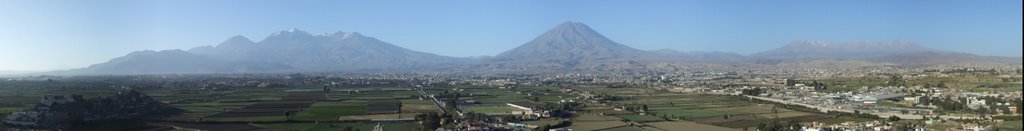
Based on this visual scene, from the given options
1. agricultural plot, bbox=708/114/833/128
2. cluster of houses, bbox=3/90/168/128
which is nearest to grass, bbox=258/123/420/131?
cluster of houses, bbox=3/90/168/128

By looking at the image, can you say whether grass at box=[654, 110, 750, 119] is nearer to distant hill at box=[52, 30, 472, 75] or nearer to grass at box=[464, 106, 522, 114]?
grass at box=[464, 106, 522, 114]

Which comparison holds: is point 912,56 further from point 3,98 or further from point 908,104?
point 3,98

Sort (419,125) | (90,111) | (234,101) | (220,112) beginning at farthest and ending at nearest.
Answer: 1. (234,101)
2. (220,112)
3. (90,111)
4. (419,125)

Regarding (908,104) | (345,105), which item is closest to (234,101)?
(345,105)

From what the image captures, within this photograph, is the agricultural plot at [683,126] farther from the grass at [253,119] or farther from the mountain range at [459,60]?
the mountain range at [459,60]

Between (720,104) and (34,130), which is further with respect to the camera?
(720,104)
